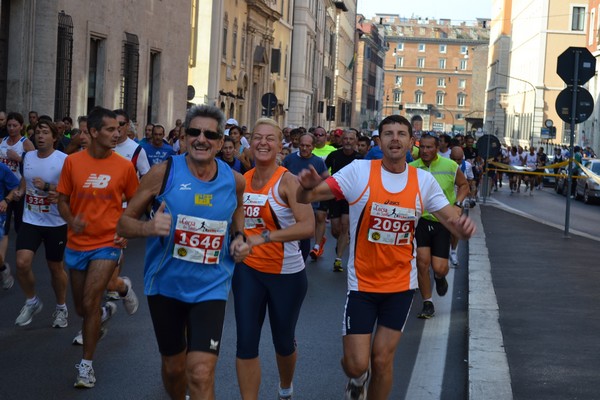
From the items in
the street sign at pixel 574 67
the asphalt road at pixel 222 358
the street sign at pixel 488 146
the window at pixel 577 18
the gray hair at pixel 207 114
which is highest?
the window at pixel 577 18

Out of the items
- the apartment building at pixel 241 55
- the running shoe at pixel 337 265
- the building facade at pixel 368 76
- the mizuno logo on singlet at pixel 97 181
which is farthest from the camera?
the building facade at pixel 368 76

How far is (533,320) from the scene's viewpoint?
32.0ft

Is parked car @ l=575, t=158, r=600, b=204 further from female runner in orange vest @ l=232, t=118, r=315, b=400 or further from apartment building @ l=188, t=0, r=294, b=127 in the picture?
female runner in orange vest @ l=232, t=118, r=315, b=400

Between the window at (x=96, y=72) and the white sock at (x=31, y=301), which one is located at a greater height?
the window at (x=96, y=72)

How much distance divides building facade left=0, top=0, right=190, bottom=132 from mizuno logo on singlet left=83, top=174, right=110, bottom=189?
15.3 metres

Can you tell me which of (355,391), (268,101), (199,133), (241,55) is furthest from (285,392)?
(241,55)

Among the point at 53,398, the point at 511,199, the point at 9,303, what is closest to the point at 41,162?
the point at 9,303

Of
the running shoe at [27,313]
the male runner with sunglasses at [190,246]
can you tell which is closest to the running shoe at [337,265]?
the running shoe at [27,313]

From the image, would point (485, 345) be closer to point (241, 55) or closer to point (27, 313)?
point (27, 313)

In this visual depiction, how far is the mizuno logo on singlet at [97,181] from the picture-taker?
814cm

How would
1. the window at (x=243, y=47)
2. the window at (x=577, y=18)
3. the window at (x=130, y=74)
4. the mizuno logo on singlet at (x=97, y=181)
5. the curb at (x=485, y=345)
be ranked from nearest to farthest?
the curb at (x=485, y=345), the mizuno logo on singlet at (x=97, y=181), the window at (x=130, y=74), the window at (x=243, y=47), the window at (x=577, y=18)

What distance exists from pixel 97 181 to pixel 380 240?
2418 mm

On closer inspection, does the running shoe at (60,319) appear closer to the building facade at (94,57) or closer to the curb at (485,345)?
the curb at (485,345)

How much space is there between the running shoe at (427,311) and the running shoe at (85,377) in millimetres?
4032
